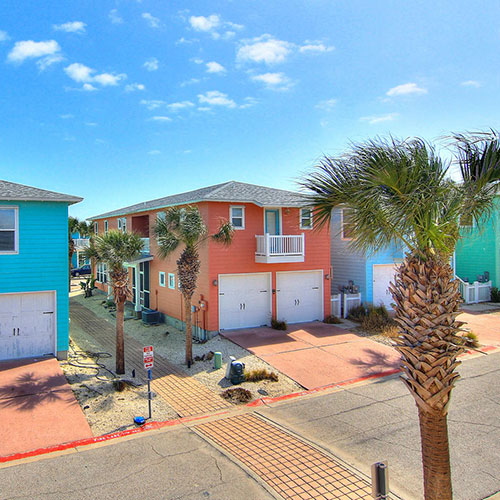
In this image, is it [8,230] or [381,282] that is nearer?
[8,230]

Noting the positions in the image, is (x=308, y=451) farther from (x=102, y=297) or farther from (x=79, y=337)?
(x=102, y=297)

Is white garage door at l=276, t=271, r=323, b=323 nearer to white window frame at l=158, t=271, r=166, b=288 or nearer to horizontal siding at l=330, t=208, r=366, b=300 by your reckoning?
horizontal siding at l=330, t=208, r=366, b=300

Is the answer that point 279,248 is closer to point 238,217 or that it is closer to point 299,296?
point 238,217

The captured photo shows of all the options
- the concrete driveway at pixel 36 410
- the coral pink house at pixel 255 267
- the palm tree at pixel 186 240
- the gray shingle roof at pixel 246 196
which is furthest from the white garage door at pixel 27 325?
the gray shingle roof at pixel 246 196

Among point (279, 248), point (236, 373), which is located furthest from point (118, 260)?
point (279, 248)

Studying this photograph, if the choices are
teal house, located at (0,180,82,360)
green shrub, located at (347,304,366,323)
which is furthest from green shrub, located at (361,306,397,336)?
teal house, located at (0,180,82,360)

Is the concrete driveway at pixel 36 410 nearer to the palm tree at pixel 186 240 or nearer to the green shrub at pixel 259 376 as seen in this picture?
the palm tree at pixel 186 240
